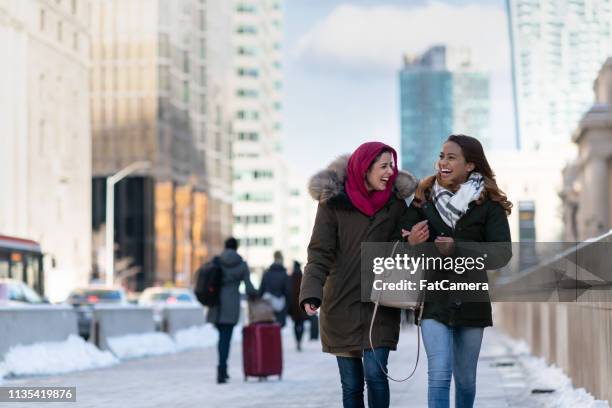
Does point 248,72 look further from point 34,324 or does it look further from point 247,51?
point 34,324

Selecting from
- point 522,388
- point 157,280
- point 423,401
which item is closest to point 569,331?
point 522,388

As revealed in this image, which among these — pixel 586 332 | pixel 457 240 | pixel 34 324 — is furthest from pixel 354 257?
pixel 34 324

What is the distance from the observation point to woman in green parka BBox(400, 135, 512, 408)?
8211 millimetres

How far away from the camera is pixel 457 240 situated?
823 centimetres

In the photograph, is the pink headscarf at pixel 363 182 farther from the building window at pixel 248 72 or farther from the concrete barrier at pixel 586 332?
the building window at pixel 248 72

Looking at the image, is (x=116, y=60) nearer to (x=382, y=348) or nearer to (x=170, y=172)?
(x=170, y=172)

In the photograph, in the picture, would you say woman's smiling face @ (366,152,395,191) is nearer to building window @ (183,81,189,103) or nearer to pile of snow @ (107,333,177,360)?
pile of snow @ (107,333,177,360)

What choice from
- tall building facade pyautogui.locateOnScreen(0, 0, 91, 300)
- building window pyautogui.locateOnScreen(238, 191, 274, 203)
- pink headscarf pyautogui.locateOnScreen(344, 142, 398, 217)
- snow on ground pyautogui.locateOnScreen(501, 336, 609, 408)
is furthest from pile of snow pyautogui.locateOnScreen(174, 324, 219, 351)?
building window pyautogui.locateOnScreen(238, 191, 274, 203)

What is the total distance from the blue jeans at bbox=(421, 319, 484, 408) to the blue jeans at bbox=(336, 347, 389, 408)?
293 millimetres

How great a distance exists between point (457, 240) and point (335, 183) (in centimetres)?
88

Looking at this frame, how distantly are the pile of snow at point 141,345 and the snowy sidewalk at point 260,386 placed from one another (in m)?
0.73

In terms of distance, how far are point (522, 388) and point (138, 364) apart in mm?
9298

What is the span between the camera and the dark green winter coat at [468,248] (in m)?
8.23

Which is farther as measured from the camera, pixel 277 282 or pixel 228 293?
pixel 277 282
